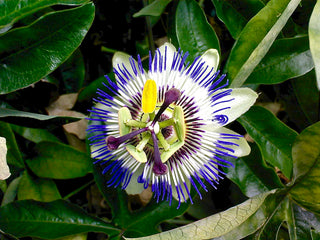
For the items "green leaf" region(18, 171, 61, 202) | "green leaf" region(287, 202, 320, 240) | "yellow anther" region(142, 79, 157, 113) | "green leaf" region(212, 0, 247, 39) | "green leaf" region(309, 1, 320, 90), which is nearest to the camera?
"green leaf" region(309, 1, 320, 90)

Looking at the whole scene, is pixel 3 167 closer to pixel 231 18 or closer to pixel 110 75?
pixel 110 75

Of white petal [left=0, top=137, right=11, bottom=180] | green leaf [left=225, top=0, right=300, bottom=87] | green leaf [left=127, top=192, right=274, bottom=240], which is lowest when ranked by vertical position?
green leaf [left=127, top=192, right=274, bottom=240]

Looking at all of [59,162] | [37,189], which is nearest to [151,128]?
[59,162]

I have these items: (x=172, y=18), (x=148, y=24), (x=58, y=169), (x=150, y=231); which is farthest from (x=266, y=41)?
(x=58, y=169)

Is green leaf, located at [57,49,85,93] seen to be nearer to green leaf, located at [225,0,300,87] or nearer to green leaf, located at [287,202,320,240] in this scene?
green leaf, located at [225,0,300,87]

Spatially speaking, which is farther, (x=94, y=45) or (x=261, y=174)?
(x=94, y=45)

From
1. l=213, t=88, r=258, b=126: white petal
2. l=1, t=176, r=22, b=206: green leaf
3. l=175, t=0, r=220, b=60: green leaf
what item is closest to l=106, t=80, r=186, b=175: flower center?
l=213, t=88, r=258, b=126: white petal

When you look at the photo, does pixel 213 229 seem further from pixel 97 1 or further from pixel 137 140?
pixel 97 1

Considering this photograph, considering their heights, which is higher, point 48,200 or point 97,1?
point 97,1
